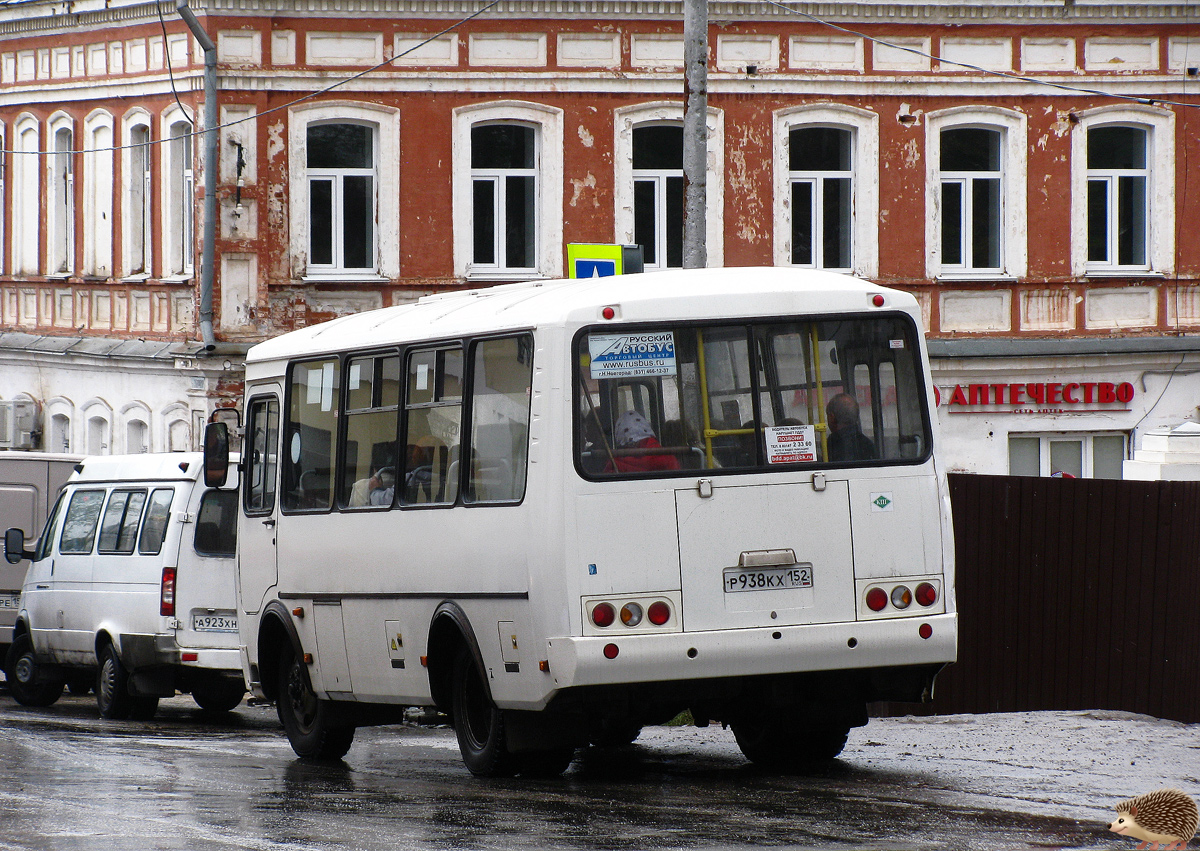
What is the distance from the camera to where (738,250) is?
24.0 m

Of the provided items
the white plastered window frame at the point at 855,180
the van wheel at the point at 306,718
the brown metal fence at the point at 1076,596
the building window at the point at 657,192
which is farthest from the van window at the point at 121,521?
the white plastered window frame at the point at 855,180

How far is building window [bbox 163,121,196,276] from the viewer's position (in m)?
24.6

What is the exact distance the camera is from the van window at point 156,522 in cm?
1612

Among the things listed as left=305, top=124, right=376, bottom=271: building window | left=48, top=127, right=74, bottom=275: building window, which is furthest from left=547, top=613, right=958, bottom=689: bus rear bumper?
→ left=48, top=127, right=74, bottom=275: building window

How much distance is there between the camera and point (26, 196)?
27859 millimetres

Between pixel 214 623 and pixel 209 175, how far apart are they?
8.67 metres

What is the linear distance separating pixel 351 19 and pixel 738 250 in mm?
5526

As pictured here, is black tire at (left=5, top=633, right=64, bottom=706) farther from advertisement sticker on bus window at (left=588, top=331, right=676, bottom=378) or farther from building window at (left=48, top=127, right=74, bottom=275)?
advertisement sticker on bus window at (left=588, top=331, right=676, bottom=378)

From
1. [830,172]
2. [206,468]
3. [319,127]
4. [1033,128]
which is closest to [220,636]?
[206,468]

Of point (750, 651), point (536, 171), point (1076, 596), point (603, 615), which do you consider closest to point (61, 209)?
point (536, 171)

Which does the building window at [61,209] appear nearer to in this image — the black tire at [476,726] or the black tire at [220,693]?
the black tire at [220,693]

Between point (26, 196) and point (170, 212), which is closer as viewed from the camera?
point (170, 212)

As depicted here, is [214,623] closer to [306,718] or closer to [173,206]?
[306,718]

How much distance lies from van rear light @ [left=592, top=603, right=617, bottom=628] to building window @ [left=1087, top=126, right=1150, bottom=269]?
16249mm
